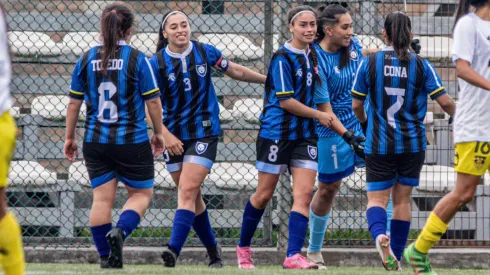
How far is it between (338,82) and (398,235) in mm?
1302

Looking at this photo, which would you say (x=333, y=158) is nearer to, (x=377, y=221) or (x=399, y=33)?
(x=377, y=221)

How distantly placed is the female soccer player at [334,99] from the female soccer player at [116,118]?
155 centimetres

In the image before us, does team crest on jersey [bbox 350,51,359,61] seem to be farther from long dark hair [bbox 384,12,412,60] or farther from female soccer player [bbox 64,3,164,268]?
female soccer player [bbox 64,3,164,268]

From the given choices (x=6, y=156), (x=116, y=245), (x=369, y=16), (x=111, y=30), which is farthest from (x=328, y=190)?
(x=6, y=156)

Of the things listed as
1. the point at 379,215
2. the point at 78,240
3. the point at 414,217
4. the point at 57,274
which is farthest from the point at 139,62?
the point at 414,217

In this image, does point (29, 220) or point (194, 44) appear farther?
point (29, 220)

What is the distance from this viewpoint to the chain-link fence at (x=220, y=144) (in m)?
9.43

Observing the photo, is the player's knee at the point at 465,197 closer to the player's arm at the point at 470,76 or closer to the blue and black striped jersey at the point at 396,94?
the player's arm at the point at 470,76

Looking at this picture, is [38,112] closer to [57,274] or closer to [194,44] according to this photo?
[194,44]

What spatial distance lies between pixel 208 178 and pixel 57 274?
368 centimetres

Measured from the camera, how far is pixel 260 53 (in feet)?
32.8

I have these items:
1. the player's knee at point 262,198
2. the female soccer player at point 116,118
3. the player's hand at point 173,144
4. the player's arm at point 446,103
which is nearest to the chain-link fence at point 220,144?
the player's knee at point 262,198

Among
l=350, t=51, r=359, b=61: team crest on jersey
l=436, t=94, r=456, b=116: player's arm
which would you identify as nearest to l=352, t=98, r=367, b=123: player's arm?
l=436, t=94, r=456, b=116: player's arm

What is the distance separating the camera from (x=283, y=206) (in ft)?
29.0
